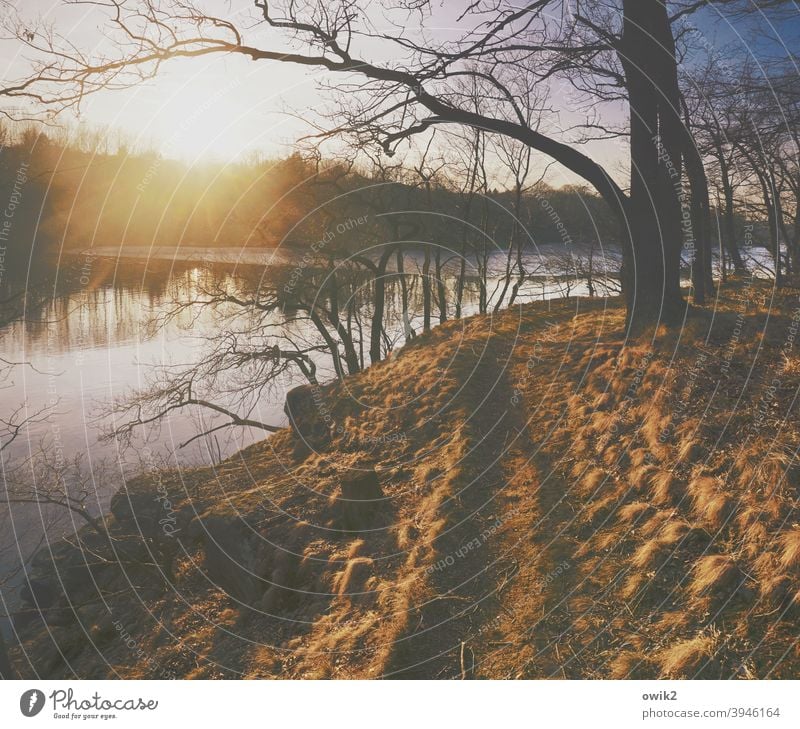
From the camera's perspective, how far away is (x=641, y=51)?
10.9 metres

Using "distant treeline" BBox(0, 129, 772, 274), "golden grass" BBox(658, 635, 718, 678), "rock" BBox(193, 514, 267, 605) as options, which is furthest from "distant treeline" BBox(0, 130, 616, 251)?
"golden grass" BBox(658, 635, 718, 678)

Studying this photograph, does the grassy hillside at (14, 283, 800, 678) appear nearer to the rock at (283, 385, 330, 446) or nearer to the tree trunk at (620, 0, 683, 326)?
the rock at (283, 385, 330, 446)

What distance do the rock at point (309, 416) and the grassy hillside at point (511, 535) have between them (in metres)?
0.50

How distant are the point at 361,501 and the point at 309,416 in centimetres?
616

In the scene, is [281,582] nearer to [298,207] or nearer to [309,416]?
[309,416]

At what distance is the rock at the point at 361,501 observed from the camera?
344 inches

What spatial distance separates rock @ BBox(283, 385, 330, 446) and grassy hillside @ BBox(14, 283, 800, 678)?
0.50 meters

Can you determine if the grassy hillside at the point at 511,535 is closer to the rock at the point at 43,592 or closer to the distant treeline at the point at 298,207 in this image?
the rock at the point at 43,592

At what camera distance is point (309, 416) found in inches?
579

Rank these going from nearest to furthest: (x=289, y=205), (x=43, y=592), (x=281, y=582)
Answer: (x=281, y=582)
(x=43, y=592)
(x=289, y=205)

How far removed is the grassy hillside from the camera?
540cm

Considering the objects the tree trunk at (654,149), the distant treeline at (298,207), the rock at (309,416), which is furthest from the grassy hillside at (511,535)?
the distant treeline at (298,207)

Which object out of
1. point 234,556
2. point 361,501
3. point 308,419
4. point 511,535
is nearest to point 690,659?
point 511,535

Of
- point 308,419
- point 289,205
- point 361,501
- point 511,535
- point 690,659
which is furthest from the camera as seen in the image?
point 289,205
